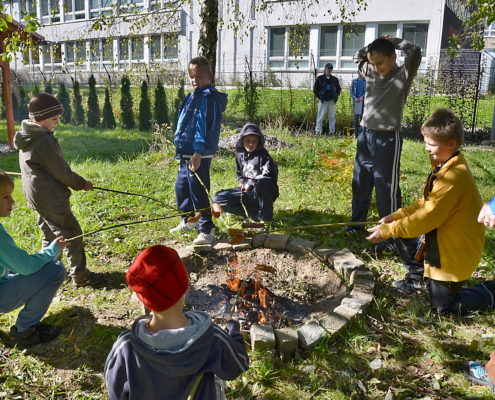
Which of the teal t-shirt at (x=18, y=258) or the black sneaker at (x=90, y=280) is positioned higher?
the teal t-shirt at (x=18, y=258)

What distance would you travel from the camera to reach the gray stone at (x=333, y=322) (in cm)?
316

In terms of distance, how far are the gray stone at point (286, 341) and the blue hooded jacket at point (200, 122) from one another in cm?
225

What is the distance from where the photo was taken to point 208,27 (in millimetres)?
8055

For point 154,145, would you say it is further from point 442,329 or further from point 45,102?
point 442,329

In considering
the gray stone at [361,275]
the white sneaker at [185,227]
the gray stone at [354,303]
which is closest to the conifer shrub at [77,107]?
the white sneaker at [185,227]

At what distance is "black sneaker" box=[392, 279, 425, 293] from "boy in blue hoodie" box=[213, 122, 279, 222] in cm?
176

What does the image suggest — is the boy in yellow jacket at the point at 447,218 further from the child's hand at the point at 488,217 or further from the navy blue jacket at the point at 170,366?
the navy blue jacket at the point at 170,366

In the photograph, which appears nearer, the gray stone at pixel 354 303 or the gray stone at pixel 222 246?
the gray stone at pixel 354 303

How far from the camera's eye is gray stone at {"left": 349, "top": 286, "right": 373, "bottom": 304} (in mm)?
3525

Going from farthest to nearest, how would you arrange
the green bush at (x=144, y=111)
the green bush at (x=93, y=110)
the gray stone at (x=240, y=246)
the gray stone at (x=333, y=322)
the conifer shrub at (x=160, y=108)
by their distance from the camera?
the green bush at (x=93, y=110) < the green bush at (x=144, y=111) < the conifer shrub at (x=160, y=108) < the gray stone at (x=240, y=246) < the gray stone at (x=333, y=322)

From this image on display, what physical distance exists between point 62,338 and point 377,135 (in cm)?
337

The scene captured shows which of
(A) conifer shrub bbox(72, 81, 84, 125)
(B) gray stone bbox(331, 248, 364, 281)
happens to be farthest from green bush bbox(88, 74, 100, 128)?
(B) gray stone bbox(331, 248, 364, 281)

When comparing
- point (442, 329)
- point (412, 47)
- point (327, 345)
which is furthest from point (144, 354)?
point (412, 47)

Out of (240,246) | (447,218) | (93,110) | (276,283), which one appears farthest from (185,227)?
(93,110)
